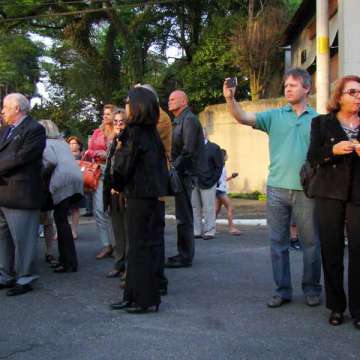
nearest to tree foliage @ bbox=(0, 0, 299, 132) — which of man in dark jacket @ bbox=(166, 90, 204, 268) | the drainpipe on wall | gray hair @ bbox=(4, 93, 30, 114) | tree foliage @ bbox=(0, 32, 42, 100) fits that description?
tree foliage @ bbox=(0, 32, 42, 100)

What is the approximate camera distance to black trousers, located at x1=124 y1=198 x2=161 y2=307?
5031mm

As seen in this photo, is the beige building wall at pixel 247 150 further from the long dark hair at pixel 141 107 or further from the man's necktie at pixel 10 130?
the long dark hair at pixel 141 107

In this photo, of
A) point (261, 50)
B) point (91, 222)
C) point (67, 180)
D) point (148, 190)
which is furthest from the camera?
point (261, 50)

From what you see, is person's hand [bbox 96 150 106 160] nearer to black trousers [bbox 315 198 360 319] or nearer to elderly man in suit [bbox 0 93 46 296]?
elderly man in suit [bbox 0 93 46 296]

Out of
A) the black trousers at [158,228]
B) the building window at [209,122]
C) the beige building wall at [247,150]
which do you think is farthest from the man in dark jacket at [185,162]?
the building window at [209,122]

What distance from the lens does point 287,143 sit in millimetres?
5168

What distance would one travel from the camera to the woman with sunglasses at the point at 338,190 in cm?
460

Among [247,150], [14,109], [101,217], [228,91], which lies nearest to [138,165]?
[228,91]

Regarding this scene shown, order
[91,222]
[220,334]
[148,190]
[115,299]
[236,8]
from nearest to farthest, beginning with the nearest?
1. [220,334]
2. [148,190]
3. [115,299]
4. [91,222]
5. [236,8]

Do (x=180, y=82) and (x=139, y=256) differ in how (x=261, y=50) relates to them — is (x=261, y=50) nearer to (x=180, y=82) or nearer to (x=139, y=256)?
(x=180, y=82)

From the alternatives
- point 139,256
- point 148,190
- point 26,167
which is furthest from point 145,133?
point 26,167

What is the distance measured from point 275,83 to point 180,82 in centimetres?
538

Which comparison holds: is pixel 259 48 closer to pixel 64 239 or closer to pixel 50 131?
pixel 50 131

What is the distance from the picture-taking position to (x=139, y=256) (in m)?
5.04
